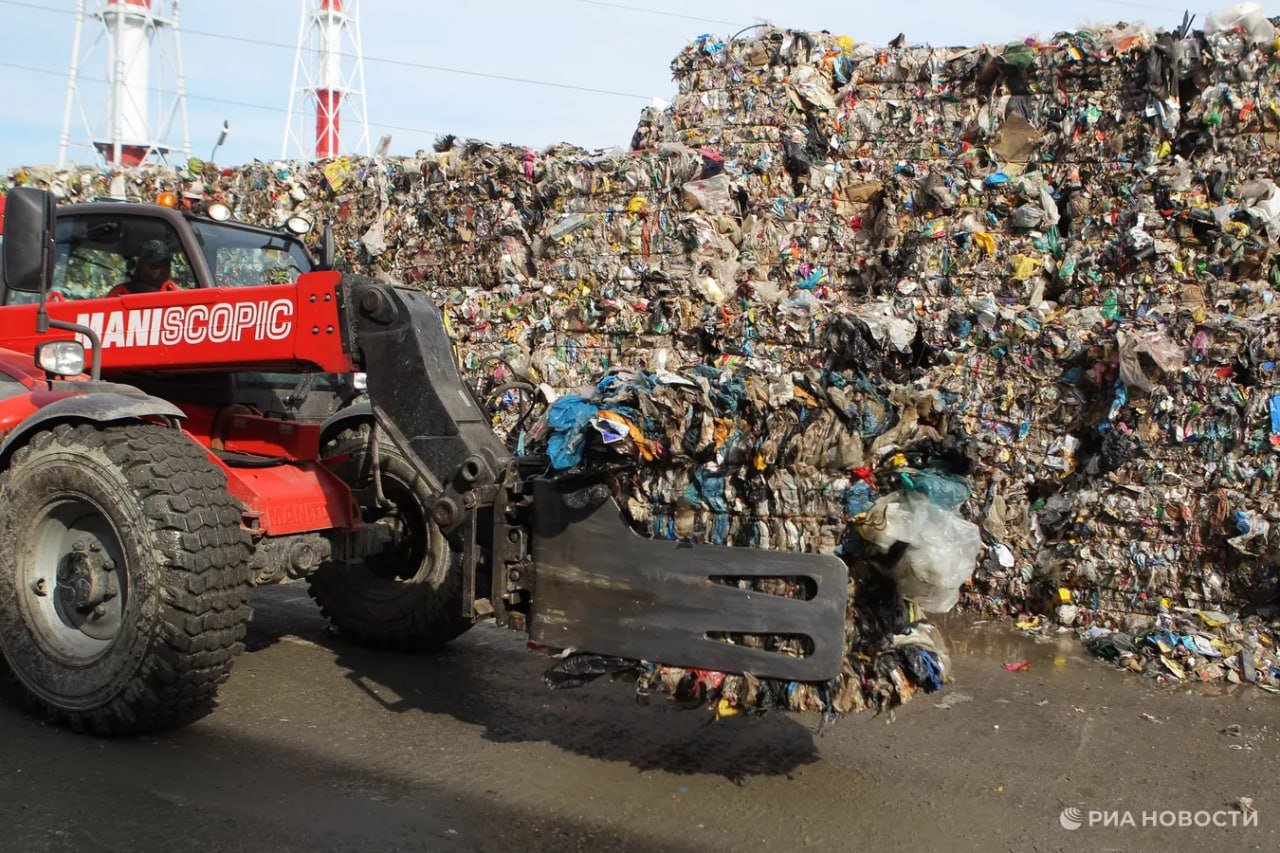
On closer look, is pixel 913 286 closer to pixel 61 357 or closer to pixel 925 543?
pixel 925 543

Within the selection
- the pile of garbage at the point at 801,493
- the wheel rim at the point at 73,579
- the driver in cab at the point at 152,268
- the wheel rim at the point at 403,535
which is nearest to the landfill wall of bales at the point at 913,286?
the pile of garbage at the point at 801,493

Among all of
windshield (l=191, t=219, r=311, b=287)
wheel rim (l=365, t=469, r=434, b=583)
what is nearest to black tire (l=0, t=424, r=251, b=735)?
wheel rim (l=365, t=469, r=434, b=583)

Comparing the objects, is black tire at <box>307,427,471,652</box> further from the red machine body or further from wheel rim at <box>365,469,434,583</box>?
the red machine body

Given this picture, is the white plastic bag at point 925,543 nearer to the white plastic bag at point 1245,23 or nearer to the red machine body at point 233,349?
the red machine body at point 233,349

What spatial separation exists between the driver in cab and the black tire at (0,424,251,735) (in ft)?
3.16

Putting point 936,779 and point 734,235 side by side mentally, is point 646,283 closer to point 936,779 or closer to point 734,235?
point 734,235

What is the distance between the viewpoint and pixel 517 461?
12.1 feet

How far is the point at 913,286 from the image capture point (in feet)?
24.2

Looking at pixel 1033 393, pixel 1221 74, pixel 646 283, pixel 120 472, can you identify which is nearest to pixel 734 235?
pixel 646 283

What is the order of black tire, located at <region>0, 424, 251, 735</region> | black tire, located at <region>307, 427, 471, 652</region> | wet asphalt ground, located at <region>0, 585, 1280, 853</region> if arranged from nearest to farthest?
wet asphalt ground, located at <region>0, 585, 1280, 853</region> → black tire, located at <region>0, 424, 251, 735</region> → black tire, located at <region>307, 427, 471, 652</region>

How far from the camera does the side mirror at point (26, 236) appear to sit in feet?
12.1

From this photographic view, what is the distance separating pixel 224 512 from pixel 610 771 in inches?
67.6

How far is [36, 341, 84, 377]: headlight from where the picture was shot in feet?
12.5

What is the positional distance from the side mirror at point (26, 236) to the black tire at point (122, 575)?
1.97 feet
